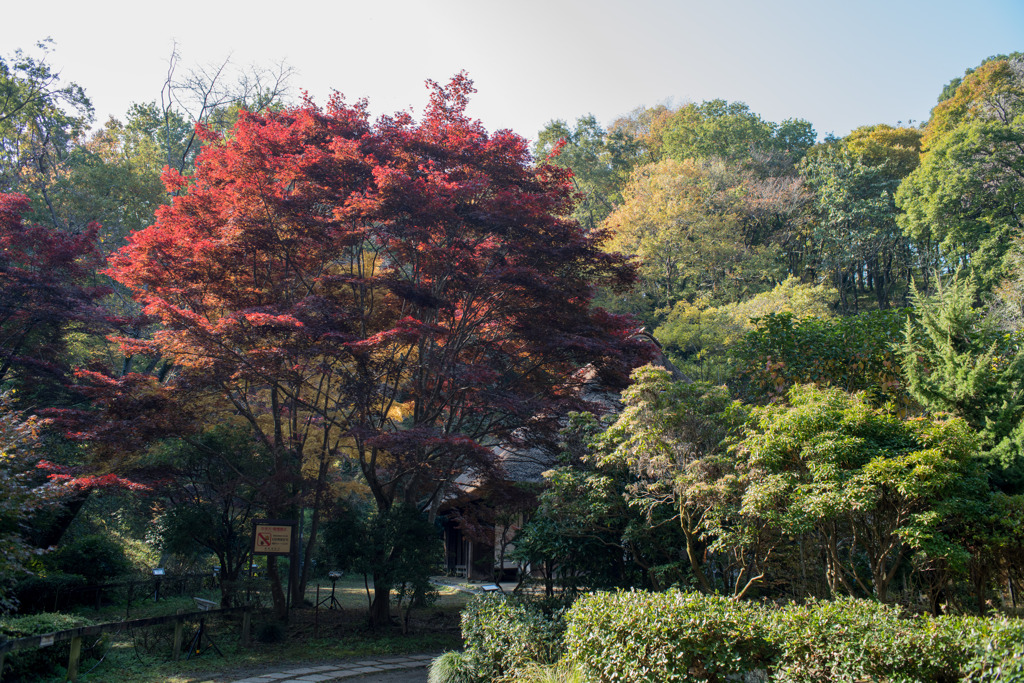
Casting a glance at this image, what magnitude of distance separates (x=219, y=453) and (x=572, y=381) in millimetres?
6684

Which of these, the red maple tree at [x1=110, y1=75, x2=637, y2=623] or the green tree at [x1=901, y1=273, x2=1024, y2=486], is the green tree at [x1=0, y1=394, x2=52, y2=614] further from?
the green tree at [x1=901, y1=273, x2=1024, y2=486]

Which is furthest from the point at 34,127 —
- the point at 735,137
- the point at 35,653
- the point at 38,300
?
the point at 735,137

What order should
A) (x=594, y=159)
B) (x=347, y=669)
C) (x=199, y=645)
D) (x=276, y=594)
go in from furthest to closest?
1. (x=594, y=159)
2. (x=276, y=594)
3. (x=199, y=645)
4. (x=347, y=669)

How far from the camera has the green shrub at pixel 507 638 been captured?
7.22m

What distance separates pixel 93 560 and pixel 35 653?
25.2ft

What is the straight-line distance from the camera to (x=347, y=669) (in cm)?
918

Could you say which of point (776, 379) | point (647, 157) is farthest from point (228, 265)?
point (647, 157)

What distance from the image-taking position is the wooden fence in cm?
698

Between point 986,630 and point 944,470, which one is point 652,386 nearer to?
point 944,470

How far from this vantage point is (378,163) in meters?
11.5

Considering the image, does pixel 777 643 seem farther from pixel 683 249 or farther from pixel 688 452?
pixel 683 249

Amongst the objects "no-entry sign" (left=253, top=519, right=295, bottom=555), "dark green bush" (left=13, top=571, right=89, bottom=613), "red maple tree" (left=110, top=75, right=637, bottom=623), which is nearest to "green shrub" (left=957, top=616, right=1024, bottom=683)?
"red maple tree" (left=110, top=75, right=637, bottom=623)

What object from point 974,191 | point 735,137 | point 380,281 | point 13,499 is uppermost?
point 735,137

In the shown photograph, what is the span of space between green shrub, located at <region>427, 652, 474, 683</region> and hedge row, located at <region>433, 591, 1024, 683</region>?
2.87 ft
